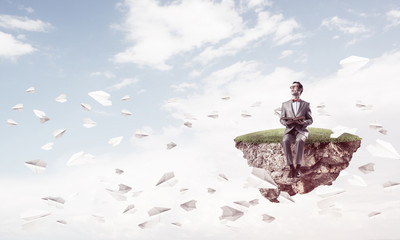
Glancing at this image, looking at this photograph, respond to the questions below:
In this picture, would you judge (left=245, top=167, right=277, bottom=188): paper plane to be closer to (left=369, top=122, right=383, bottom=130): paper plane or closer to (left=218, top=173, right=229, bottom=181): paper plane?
(left=218, top=173, right=229, bottom=181): paper plane

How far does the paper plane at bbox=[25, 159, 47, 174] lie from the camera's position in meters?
8.21

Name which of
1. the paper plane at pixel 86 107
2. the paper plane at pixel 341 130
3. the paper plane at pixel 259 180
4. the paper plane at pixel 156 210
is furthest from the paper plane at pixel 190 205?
the paper plane at pixel 341 130

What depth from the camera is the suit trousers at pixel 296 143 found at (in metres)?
9.91

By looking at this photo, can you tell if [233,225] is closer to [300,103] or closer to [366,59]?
[300,103]

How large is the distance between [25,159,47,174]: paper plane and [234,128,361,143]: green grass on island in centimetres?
612

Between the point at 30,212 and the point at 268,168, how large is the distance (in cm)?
651

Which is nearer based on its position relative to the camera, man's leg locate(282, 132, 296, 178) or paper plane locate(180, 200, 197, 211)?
paper plane locate(180, 200, 197, 211)

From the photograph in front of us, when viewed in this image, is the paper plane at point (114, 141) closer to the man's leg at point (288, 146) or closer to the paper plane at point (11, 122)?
the paper plane at point (11, 122)

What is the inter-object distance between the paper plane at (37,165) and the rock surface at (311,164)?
6.12 metres

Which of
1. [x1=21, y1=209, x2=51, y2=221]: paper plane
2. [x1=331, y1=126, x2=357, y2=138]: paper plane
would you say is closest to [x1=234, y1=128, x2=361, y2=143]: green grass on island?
[x1=331, y1=126, x2=357, y2=138]: paper plane

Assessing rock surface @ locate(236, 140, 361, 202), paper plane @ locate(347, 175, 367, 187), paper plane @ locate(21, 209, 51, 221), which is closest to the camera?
paper plane @ locate(21, 209, 51, 221)

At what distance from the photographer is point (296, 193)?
11.4m

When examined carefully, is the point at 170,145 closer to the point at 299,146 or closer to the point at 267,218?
the point at 267,218

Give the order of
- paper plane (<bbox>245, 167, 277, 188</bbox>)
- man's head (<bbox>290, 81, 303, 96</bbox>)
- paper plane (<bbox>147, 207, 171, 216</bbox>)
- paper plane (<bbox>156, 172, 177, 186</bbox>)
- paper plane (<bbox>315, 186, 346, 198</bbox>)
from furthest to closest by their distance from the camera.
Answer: man's head (<bbox>290, 81, 303, 96</bbox>) < paper plane (<bbox>315, 186, 346, 198</bbox>) < paper plane (<bbox>156, 172, 177, 186</bbox>) < paper plane (<bbox>245, 167, 277, 188</bbox>) < paper plane (<bbox>147, 207, 171, 216</bbox>)
